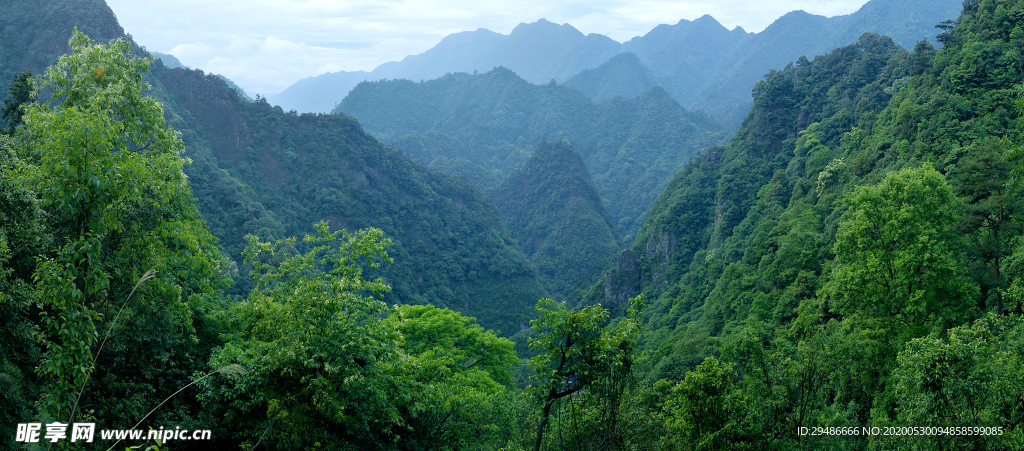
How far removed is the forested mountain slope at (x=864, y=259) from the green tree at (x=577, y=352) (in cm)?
343

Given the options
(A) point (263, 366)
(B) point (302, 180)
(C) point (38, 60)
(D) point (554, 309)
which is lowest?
(A) point (263, 366)

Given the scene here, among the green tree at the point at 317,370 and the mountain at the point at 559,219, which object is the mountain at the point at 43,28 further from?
the mountain at the point at 559,219

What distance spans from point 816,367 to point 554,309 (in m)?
5.74

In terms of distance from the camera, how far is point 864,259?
20234 millimetres

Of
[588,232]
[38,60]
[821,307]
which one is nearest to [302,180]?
[38,60]

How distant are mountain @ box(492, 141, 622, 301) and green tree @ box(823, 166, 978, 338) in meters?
78.2

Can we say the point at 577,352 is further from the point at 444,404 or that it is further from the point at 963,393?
the point at 963,393

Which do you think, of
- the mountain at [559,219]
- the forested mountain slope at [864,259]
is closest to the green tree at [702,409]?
the forested mountain slope at [864,259]

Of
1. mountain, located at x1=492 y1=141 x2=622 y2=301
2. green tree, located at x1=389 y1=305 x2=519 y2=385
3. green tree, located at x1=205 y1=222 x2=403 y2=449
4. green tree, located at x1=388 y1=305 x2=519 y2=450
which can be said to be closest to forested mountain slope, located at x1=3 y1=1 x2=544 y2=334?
mountain, located at x1=492 y1=141 x2=622 y2=301

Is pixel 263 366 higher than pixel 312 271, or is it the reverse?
pixel 312 271

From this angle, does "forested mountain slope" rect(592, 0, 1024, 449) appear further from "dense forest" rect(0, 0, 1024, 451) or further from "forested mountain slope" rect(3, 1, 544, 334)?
"forested mountain slope" rect(3, 1, 544, 334)

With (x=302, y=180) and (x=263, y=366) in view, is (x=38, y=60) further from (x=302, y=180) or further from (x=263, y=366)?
(x=263, y=366)

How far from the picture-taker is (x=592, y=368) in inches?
370

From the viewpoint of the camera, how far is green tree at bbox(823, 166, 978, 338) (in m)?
18.4
